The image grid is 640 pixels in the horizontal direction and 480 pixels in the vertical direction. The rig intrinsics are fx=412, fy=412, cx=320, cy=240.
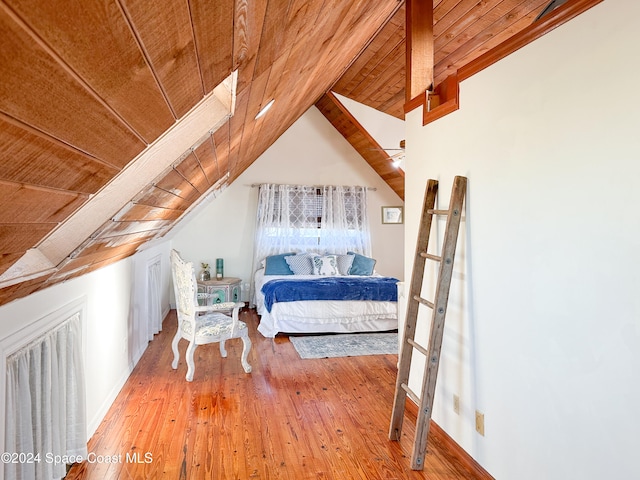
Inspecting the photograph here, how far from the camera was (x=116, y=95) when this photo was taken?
2.41 feet

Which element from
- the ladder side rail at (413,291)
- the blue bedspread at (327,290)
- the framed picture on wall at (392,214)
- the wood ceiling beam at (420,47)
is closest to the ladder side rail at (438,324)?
the ladder side rail at (413,291)

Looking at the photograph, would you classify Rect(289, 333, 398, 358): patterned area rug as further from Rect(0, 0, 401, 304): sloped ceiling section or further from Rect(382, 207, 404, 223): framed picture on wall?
Rect(0, 0, 401, 304): sloped ceiling section

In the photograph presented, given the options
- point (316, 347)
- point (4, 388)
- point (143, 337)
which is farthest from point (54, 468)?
point (316, 347)

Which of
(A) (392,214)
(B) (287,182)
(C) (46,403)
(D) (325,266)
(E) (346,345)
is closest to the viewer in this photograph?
(C) (46,403)

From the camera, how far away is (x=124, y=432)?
2617 millimetres

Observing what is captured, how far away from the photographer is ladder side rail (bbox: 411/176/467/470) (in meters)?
2.25

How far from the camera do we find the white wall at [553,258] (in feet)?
4.63

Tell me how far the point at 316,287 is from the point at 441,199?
2564 millimetres

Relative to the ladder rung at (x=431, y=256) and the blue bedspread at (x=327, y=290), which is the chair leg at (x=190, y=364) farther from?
the ladder rung at (x=431, y=256)

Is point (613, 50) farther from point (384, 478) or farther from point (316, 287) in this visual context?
point (316, 287)

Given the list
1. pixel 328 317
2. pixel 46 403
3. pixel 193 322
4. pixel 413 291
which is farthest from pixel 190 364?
pixel 413 291

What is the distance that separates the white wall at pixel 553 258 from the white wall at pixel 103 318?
2.13 m

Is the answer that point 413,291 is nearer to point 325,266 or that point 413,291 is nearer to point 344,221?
point 325,266

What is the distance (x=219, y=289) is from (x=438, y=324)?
4.06 meters
